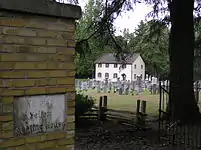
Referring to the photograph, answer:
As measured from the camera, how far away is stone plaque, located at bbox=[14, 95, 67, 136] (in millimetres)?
3357

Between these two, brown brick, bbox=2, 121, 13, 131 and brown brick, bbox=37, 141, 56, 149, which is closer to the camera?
brown brick, bbox=2, 121, 13, 131

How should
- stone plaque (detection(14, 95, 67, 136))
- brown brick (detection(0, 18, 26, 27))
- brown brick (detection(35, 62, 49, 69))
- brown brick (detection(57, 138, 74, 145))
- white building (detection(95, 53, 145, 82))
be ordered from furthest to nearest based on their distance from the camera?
1. white building (detection(95, 53, 145, 82))
2. brown brick (detection(57, 138, 74, 145))
3. brown brick (detection(35, 62, 49, 69))
4. stone plaque (detection(14, 95, 67, 136))
5. brown brick (detection(0, 18, 26, 27))

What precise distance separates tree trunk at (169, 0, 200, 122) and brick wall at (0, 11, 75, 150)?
36.5 ft

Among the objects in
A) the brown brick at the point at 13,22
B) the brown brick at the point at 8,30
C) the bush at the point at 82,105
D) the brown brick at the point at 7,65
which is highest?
the brown brick at the point at 13,22

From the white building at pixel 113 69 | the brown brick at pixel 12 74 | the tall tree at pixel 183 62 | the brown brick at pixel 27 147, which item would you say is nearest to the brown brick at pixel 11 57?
the brown brick at pixel 12 74

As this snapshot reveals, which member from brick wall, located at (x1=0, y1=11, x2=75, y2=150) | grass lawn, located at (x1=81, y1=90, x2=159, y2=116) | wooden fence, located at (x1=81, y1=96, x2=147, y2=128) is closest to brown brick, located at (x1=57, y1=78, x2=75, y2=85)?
brick wall, located at (x1=0, y1=11, x2=75, y2=150)

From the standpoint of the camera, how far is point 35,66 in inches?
136

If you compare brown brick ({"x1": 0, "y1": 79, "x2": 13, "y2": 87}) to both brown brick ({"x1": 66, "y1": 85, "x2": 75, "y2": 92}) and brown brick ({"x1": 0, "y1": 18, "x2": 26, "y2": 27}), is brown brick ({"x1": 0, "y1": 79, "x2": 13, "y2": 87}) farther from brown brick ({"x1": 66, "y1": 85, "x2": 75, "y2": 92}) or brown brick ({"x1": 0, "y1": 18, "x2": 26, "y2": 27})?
brown brick ({"x1": 66, "y1": 85, "x2": 75, "y2": 92})

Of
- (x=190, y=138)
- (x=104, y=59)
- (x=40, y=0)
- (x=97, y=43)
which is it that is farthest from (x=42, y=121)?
(x=104, y=59)

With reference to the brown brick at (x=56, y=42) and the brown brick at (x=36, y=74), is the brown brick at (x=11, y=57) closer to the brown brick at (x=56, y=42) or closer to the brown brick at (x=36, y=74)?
the brown brick at (x=36, y=74)

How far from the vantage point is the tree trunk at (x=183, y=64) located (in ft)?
48.6

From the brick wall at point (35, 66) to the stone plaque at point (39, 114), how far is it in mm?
50

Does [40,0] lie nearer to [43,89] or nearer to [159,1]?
[43,89]

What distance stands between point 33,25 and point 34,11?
0.13m
